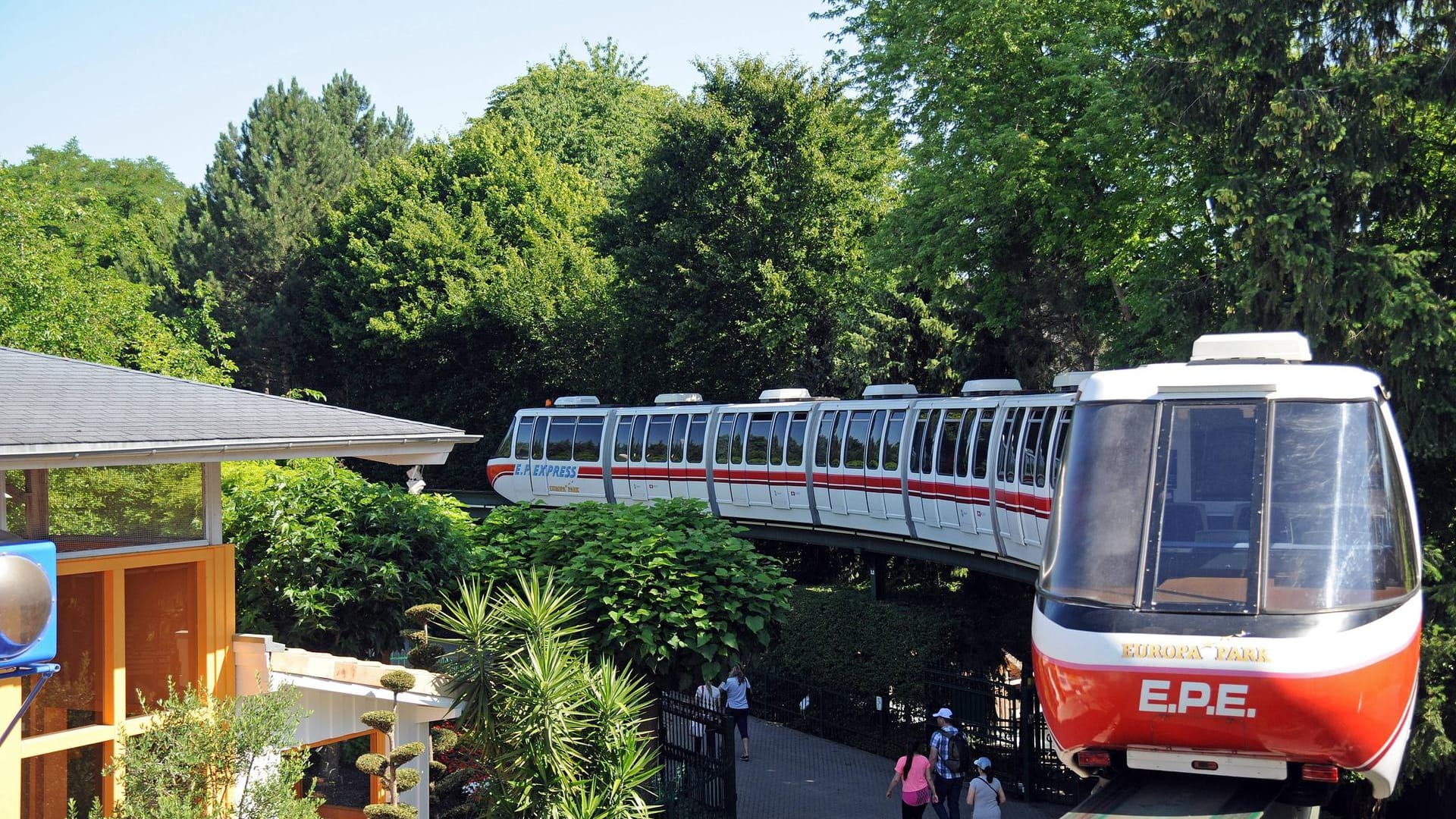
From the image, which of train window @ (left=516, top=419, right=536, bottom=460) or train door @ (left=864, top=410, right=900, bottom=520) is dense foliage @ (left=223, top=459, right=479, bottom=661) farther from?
train window @ (left=516, top=419, right=536, bottom=460)

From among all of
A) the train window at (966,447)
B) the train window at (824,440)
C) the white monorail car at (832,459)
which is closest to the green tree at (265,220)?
the white monorail car at (832,459)

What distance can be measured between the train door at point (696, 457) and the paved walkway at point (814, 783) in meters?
7.70

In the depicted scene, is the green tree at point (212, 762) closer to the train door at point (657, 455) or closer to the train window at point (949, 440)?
the train window at point (949, 440)

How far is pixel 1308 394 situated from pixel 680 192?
33.7m

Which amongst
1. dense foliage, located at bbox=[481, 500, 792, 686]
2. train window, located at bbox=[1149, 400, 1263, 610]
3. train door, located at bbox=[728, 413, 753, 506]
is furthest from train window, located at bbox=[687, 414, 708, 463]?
train window, located at bbox=[1149, 400, 1263, 610]

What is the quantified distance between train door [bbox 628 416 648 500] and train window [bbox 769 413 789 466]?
443cm

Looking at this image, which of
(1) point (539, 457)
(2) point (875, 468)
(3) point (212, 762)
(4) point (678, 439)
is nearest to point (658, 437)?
(4) point (678, 439)

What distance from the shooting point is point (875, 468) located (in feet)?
88.1

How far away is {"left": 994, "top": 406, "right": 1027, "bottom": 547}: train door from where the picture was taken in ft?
68.2

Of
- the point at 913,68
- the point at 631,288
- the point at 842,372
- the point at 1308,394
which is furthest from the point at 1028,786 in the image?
the point at 631,288

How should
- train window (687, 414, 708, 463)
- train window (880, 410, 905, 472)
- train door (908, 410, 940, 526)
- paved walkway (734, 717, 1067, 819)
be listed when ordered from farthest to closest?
train window (687, 414, 708, 463) < train window (880, 410, 905, 472) < train door (908, 410, 940, 526) < paved walkway (734, 717, 1067, 819)

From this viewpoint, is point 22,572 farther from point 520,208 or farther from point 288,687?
point 520,208

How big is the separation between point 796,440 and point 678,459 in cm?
Result: 412

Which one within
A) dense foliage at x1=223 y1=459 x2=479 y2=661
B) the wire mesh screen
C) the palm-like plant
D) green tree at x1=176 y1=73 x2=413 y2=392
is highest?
green tree at x1=176 y1=73 x2=413 y2=392
